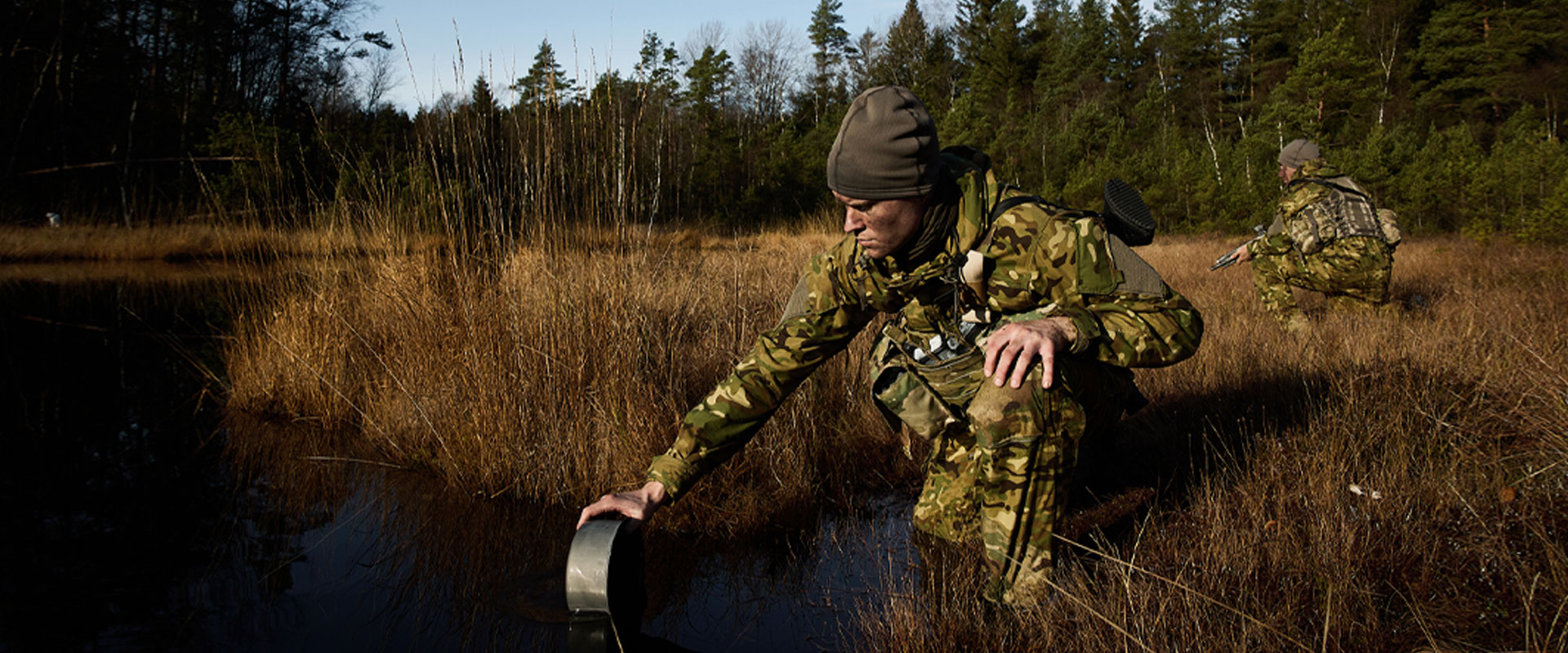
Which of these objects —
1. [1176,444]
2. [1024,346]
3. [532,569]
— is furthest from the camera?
[1176,444]

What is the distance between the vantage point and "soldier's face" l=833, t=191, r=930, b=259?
214cm

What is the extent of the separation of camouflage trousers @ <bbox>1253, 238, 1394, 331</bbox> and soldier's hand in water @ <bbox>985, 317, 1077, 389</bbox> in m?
4.65

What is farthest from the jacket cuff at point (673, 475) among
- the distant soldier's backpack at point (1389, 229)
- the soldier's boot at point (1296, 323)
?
the distant soldier's backpack at point (1389, 229)

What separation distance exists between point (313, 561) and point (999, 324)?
2312 millimetres

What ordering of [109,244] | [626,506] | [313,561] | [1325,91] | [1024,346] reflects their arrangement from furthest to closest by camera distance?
[1325,91] < [109,244] < [313,561] < [626,506] < [1024,346]

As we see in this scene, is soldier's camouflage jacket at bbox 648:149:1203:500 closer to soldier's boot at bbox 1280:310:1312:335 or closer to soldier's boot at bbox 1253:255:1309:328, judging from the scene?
soldier's boot at bbox 1280:310:1312:335

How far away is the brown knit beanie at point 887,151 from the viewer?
2.04 m

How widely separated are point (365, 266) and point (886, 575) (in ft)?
11.6

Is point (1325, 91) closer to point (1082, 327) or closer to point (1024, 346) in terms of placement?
point (1082, 327)

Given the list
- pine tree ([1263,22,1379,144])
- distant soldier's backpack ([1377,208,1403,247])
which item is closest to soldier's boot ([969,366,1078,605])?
distant soldier's backpack ([1377,208,1403,247])

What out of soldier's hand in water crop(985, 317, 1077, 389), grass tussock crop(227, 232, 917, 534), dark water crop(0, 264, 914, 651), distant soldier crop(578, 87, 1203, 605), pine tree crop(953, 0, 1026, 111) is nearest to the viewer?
soldier's hand in water crop(985, 317, 1077, 389)

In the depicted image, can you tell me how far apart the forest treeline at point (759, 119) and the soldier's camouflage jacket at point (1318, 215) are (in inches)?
177

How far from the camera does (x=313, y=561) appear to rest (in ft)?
9.24

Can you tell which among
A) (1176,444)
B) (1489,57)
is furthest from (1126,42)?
(1176,444)
